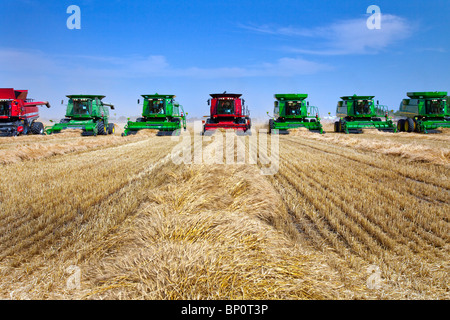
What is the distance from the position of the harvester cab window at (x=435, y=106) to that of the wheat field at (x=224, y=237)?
18650mm

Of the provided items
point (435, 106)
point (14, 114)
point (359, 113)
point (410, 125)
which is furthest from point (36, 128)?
point (435, 106)

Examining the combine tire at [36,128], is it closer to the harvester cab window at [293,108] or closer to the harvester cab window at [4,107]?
the harvester cab window at [4,107]

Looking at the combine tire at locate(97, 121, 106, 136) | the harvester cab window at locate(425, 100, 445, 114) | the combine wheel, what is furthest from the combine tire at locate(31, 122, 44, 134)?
the harvester cab window at locate(425, 100, 445, 114)

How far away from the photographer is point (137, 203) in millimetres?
4004

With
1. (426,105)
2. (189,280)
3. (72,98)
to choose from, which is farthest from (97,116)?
(426,105)

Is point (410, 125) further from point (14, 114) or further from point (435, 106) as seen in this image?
point (14, 114)

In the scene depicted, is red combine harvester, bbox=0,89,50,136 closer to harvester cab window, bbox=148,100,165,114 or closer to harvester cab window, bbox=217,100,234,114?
harvester cab window, bbox=148,100,165,114

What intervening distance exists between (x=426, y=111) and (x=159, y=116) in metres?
20.0

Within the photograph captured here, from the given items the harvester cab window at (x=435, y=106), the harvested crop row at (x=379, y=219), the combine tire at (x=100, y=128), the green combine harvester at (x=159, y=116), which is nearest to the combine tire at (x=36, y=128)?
the combine tire at (x=100, y=128)

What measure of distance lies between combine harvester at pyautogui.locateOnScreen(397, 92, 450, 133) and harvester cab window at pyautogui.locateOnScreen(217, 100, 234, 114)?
13.5m

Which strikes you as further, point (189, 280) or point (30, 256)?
point (30, 256)

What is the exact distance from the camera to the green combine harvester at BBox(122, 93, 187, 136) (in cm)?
2048
